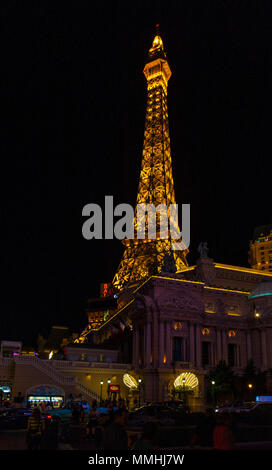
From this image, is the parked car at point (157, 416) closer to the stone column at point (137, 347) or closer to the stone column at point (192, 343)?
the stone column at point (192, 343)

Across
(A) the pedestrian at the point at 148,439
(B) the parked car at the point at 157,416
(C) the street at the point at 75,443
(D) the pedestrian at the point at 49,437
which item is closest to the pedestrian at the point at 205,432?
(C) the street at the point at 75,443

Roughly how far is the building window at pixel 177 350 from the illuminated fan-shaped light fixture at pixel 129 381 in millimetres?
6127

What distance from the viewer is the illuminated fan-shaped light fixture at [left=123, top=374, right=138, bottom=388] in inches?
2584

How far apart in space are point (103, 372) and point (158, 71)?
94.5 meters

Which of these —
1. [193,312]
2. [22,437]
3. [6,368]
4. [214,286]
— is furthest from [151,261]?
[22,437]

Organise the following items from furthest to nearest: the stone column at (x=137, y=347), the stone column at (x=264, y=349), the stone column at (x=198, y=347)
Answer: the stone column at (x=264, y=349)
the stone column at (x=137, y=347)
the stone column at (x=198, y=347)

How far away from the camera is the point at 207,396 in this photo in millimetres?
64688

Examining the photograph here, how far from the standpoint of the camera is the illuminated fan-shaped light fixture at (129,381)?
2584 inches

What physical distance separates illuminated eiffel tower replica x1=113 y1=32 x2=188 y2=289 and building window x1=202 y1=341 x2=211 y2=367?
2106cm

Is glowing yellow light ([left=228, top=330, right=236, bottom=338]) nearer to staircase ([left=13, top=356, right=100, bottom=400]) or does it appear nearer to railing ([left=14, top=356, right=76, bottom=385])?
staircase ([left=13, top=356, right=100, bottom=400])

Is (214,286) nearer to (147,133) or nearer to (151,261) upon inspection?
(151,261)

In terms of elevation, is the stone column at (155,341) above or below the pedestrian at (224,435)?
above

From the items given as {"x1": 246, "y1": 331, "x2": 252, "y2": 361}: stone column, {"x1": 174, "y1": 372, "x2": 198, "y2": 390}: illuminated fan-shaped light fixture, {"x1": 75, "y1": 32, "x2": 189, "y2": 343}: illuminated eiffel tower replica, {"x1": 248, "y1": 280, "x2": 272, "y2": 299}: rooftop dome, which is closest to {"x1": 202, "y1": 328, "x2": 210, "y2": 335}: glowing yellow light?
{"x1": 246, "y1": 331, "x2": 252, "y2": 361}: stone column
